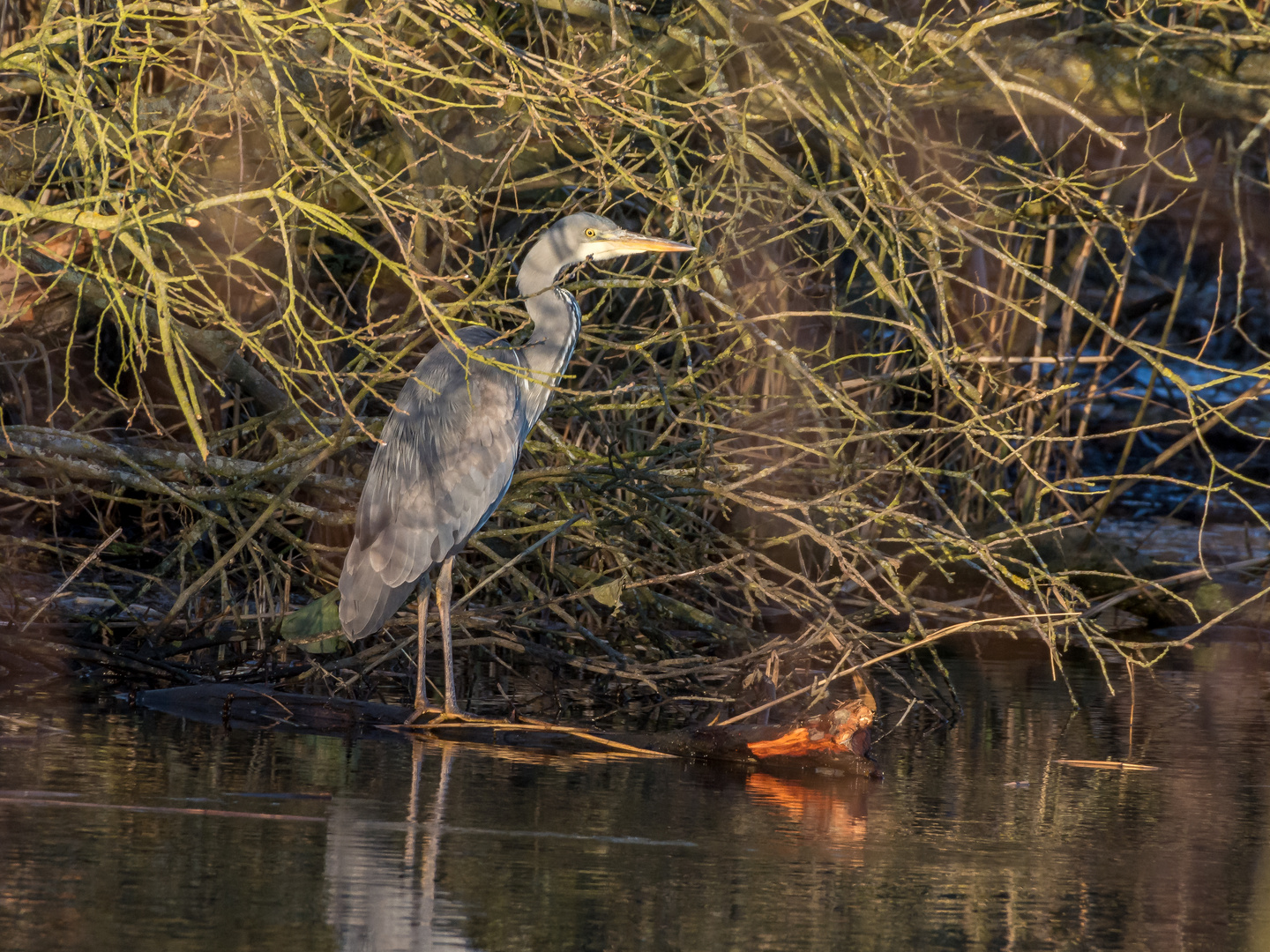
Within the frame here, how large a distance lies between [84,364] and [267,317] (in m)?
1.64

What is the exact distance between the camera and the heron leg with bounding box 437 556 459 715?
6340 millimetres

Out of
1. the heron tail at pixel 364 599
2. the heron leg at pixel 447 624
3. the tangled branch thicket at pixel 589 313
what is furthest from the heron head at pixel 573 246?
the heron tail at pixel 364 599

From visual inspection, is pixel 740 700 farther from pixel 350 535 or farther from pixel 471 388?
pixel 350 535

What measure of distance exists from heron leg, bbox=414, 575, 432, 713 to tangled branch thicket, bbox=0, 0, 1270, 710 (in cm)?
39

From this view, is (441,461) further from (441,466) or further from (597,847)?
(597,847)

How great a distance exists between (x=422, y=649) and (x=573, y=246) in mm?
1769

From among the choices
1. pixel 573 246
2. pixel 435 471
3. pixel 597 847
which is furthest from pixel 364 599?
pixel 597 847

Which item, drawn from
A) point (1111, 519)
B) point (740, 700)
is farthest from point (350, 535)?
point (1111, 519)

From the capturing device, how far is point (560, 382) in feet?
26.4

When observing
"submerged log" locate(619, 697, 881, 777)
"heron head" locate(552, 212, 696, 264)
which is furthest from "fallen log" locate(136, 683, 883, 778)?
"heron head" locate(552, 212, 696, 264)

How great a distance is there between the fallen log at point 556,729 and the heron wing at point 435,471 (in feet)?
1.60

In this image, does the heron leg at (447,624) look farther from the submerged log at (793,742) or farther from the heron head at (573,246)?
the heron head at (573,246)

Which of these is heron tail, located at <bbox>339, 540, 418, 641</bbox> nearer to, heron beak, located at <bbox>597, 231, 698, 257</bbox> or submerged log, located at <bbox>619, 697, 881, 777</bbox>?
submerged log, located at <bbox>619, 697, 881, 777</bbox>

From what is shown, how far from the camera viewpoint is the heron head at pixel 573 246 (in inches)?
277
